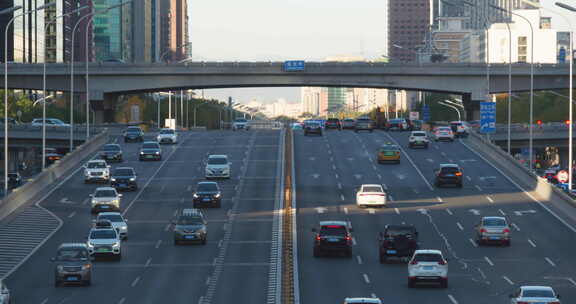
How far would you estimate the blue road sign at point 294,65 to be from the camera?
11906 cm

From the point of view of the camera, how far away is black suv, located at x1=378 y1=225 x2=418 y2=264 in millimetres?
Answer: 46469

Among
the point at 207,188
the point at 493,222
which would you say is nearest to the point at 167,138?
the point at 207,188

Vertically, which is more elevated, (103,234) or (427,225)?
(103,234)

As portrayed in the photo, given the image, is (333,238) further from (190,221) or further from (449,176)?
(449,176)

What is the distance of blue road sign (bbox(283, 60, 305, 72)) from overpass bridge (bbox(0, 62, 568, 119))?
88cm

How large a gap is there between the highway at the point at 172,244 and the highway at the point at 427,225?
211 centimetres

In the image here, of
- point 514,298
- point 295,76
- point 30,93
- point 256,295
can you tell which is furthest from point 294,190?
point 30,93

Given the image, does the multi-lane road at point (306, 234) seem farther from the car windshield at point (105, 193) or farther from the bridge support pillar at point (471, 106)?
the bridge support pillar at point (471, 106)

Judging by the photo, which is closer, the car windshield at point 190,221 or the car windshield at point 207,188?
the car windshield at point 190,221

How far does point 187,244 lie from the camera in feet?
172

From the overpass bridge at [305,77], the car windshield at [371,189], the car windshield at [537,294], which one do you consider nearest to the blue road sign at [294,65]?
the overpass bridge at [305,77]

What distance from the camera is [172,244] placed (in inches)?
2069

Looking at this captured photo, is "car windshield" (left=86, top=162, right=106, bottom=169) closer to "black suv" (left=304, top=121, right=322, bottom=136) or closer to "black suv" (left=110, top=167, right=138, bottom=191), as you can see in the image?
"black suv" (left=110, top=167, right=138, bottom=191)

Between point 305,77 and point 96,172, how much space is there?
50.7 meters
